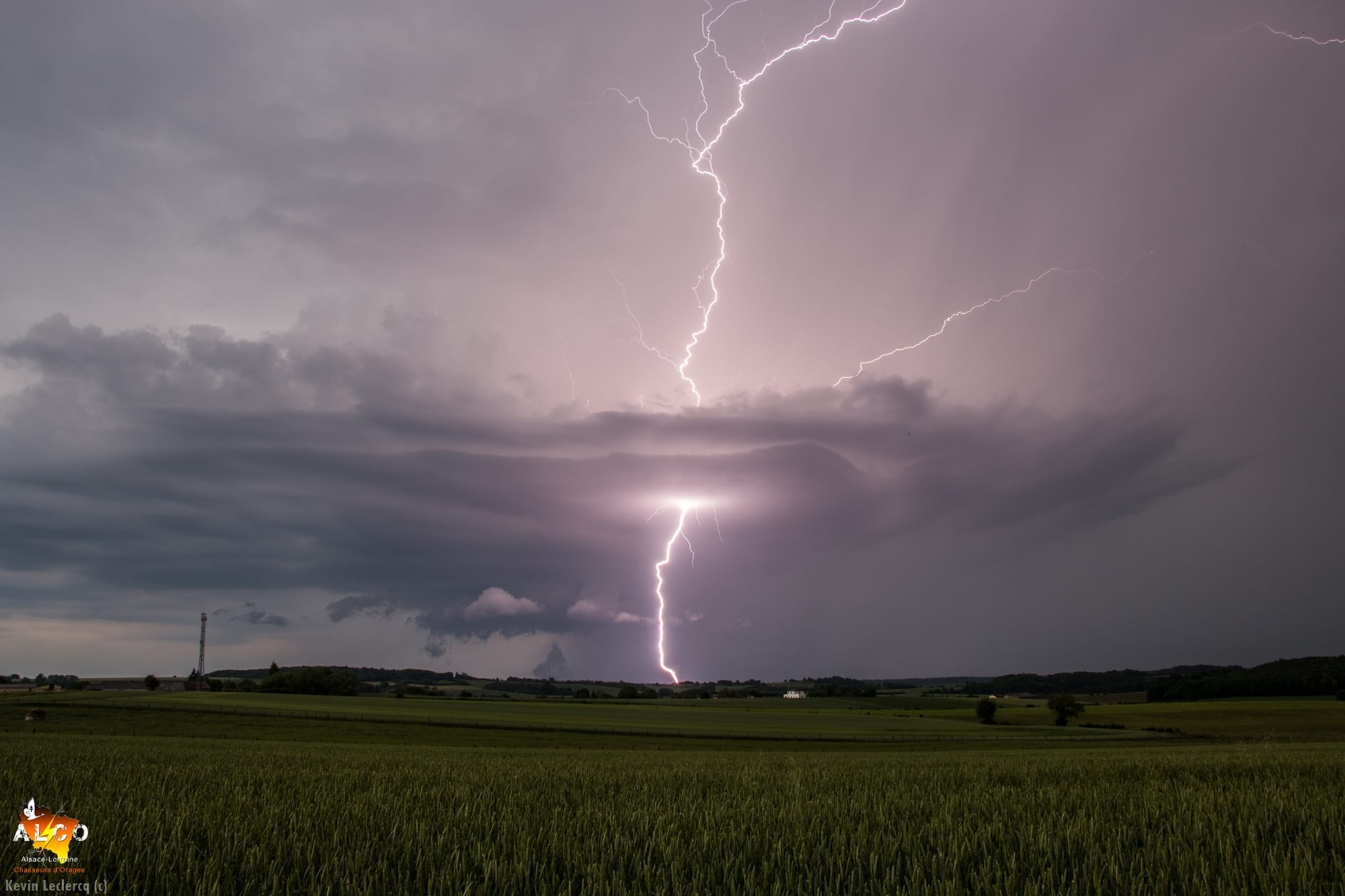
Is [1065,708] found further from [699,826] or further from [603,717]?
[699,826]

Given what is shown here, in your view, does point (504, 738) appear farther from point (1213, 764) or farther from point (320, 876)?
point (320, 876)

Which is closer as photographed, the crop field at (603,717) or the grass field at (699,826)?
→ the grass field at (699,826)

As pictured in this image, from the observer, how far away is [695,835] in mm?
6469

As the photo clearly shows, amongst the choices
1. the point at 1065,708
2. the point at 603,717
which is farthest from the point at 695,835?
the point at 1065,708

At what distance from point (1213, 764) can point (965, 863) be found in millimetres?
13901

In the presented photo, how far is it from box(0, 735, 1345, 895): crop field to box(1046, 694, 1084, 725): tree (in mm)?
120879

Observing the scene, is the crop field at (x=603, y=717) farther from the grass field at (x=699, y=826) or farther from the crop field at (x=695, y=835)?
the crop field at (x=695, y=835)

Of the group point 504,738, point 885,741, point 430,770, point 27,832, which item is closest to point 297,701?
point 504,738

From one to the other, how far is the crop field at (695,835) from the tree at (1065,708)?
12088 centimetres

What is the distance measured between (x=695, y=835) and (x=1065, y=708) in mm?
131392

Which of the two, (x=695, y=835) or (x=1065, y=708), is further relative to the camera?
(x=1065, y=708)

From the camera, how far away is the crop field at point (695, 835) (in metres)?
4.91

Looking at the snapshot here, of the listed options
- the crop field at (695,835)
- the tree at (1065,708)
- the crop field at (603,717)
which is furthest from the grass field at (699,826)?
the tree at (1065,708)

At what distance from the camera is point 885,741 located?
2985 inches
